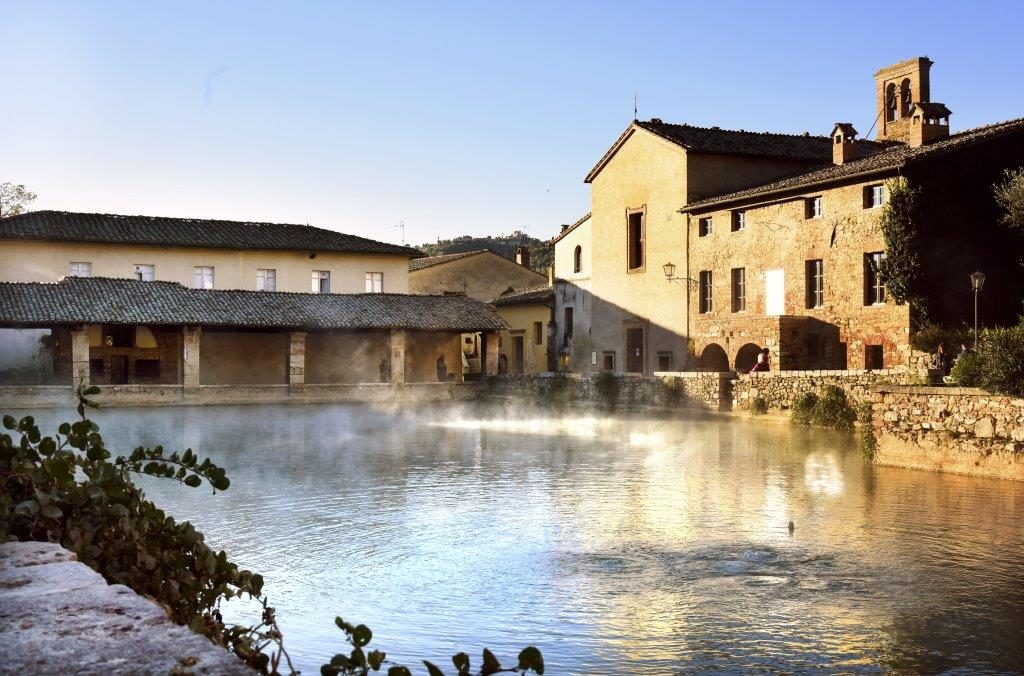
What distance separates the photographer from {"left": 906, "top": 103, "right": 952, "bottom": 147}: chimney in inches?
1192

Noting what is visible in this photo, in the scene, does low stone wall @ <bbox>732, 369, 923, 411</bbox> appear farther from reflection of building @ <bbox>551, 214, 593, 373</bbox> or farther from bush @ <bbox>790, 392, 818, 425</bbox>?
reflection of building @ <bbox>551, 214, 593, 373</bbox>

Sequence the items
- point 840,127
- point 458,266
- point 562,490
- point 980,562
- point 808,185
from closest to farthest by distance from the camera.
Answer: point 980,562 → point 562,490 → point 808,185 → point 840,127 → point 458,266

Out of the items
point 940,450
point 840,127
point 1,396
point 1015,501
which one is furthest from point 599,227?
point 1015,501

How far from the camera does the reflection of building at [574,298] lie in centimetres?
4222

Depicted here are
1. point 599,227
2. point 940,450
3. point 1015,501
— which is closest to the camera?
point 1015,501

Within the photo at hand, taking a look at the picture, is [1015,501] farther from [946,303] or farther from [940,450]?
[946,303]

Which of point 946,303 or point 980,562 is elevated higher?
point 946,303

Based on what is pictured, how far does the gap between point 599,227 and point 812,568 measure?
109ft

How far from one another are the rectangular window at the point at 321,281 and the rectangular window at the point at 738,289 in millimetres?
23980

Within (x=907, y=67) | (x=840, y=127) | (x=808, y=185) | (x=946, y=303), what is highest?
(x=907, y=67)

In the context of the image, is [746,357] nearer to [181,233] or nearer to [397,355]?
[397,355]

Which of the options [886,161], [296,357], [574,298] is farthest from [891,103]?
[296,357]

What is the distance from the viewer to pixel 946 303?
27422 mm

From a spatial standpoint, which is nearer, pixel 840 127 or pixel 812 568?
pixel 812 568
